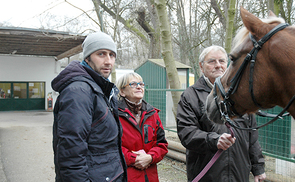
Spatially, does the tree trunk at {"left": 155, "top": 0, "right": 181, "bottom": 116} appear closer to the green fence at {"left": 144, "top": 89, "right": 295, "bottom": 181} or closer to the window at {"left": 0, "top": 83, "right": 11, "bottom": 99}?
the green fence at {"left": 144, "top": 89, "right": 295, "bottom": 181}

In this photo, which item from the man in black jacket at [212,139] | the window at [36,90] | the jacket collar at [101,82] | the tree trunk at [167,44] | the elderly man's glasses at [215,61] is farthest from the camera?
the window at [36,90]

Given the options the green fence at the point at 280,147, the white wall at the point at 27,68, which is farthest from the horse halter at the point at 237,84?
the white wall at the point at 27,68

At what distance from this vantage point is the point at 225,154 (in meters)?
2.05

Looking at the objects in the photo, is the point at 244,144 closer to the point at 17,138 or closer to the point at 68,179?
the point at 68,179

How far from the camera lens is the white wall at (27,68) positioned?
16.4 meters

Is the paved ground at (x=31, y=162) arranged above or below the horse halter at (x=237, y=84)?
below

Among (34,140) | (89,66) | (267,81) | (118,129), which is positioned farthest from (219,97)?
(34,140)

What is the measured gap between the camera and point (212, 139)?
1931 millimetres

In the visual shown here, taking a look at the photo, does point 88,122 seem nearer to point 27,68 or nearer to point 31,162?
point 31,162

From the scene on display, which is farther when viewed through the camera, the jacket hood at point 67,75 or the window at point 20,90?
the window at point 20,90

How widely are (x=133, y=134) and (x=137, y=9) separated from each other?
1484cm

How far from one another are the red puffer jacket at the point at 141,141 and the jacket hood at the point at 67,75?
85 centimetres

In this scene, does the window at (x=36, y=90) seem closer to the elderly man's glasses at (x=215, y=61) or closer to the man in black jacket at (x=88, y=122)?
the man in black jacket at (x=88, y=122)

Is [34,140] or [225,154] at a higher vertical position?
[225,154]
